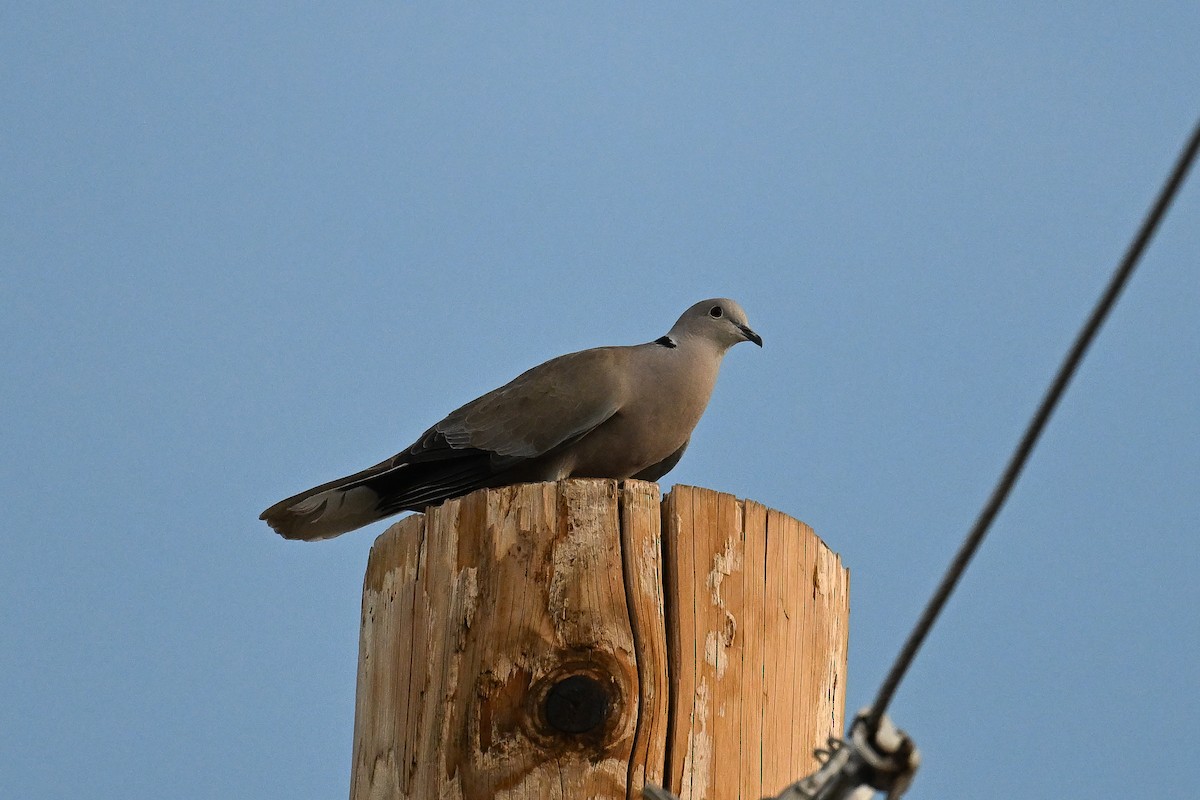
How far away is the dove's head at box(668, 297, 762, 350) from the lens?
19.9 feet

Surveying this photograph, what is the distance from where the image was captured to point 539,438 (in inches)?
207

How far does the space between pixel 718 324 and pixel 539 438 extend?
1.21 m

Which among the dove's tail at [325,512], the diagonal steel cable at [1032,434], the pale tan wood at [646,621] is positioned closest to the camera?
the diagonal steel cable at [1032,434]

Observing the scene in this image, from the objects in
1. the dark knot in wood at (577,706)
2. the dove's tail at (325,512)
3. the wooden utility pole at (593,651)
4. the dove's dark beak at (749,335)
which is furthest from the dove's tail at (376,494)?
the dark knot in wood at (577,706)

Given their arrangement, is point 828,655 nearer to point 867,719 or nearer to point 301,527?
point 867,719

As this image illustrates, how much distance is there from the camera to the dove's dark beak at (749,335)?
244 inches

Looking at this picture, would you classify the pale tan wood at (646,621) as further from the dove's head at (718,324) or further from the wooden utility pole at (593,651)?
the dove's head at (718,324)

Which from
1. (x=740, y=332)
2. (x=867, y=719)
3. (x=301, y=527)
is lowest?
(x=867, y=719)

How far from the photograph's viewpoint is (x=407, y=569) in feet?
11.6

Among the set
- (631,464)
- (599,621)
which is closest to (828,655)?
(599,621)

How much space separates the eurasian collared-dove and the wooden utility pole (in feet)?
5.36

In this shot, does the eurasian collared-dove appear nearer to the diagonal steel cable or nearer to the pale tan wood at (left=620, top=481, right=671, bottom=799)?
the pale tan wood at (left=620, top=481, right=671, bottom=799)

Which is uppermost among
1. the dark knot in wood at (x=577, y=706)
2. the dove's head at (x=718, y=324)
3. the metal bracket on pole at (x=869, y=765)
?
the dove's head at (x=718, y=324)

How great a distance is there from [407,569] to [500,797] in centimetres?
63
